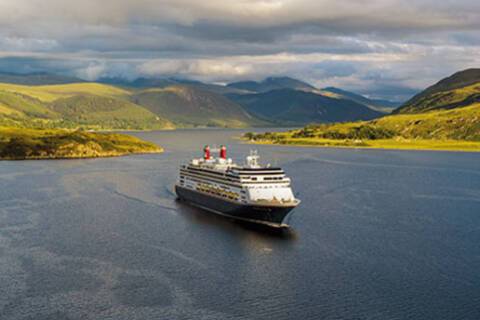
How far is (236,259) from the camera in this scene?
260 ft

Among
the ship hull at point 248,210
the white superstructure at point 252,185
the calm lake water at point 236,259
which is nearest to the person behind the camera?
the calm lake water at point 236,259

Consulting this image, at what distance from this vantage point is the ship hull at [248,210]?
97.9 metres

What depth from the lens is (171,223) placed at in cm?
10369

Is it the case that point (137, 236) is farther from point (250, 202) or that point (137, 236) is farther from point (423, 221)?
point (423, 221)

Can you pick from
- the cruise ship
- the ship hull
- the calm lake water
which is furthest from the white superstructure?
the calm lake water

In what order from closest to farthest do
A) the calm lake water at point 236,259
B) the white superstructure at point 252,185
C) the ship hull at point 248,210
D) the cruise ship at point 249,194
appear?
the calm lake water at point 236,259 → the ship hull at point 248,210 → the cruise ship at point 249,194 → the white superstructure at point 252,185

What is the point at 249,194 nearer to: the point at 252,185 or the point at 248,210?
the point at 252,185

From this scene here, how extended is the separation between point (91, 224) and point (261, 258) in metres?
38.4

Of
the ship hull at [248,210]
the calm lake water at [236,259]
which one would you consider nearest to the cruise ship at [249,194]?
the ship hull at [248,210]

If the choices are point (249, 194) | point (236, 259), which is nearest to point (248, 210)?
point (249, 194)

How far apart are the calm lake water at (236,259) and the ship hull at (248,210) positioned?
117 inches

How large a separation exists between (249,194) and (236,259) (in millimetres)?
23513

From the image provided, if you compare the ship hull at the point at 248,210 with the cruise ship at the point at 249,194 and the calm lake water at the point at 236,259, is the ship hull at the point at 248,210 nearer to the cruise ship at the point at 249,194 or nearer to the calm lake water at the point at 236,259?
the cruise ship at the point at 249,194

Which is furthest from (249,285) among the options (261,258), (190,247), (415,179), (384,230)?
(415,179)
